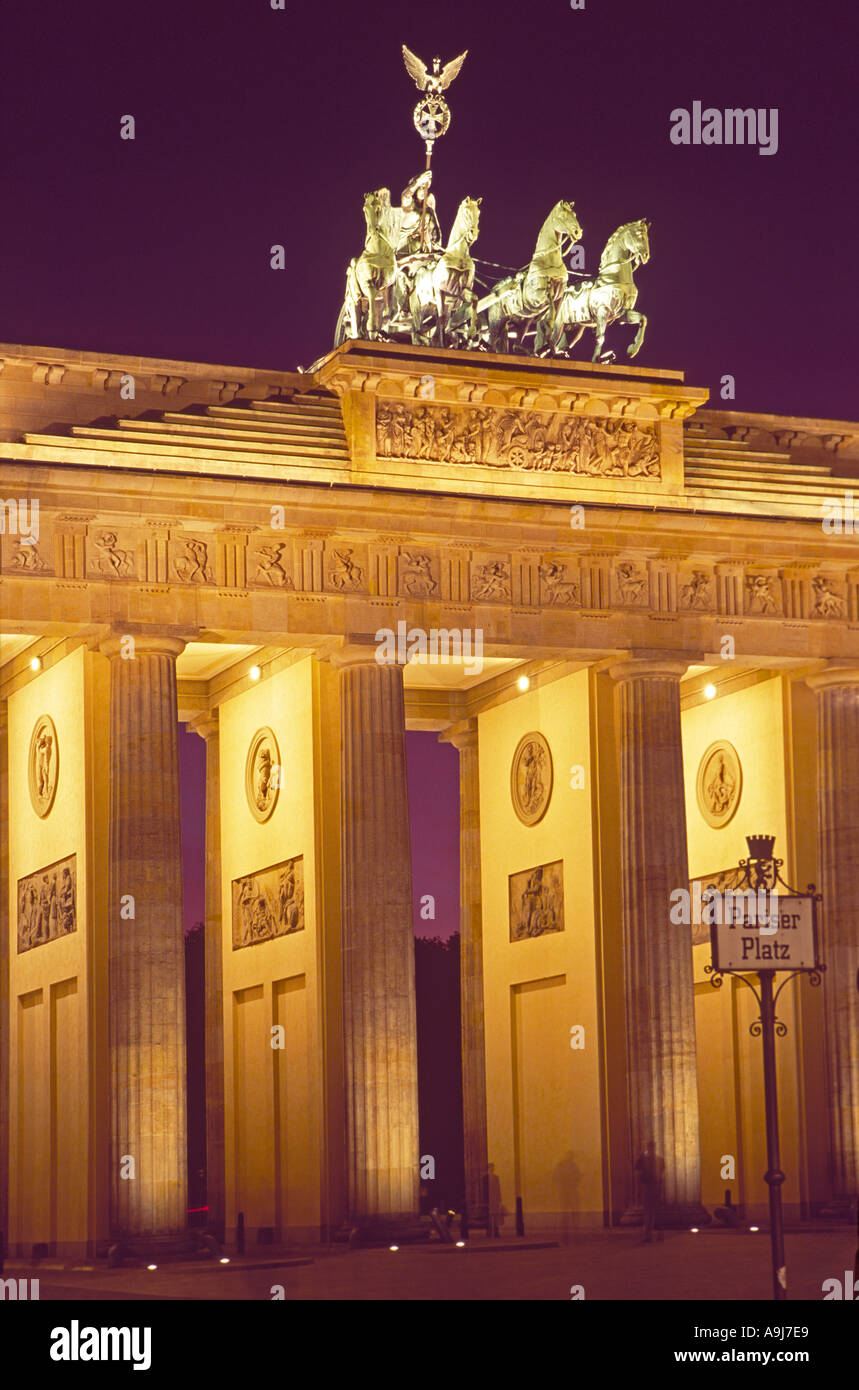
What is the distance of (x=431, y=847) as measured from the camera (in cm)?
7175

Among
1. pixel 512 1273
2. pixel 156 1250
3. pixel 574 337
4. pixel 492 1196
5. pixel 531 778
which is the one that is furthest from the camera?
pixel 531 778

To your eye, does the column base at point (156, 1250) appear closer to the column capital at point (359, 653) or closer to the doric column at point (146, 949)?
the doric column at point (146, 949)

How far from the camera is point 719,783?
51.7 metres

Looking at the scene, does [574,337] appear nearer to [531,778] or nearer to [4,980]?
[531,778]

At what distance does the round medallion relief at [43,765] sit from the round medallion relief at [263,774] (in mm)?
4578

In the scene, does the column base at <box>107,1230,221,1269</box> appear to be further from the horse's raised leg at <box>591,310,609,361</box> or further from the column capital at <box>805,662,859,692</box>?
the horse's raised leg at <box>591,310,609,361</box>

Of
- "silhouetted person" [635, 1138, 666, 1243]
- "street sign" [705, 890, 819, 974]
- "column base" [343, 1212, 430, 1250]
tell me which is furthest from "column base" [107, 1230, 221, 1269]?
"street sign" [705, 890, 819, 974]

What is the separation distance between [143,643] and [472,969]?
1410 cm

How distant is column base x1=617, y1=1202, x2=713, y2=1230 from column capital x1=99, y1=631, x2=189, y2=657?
13907 millimetres

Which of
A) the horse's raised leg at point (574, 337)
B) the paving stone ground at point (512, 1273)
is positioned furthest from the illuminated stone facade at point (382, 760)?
the paving stone ground at point (512, 1273)

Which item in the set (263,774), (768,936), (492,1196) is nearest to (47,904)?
(263,774)

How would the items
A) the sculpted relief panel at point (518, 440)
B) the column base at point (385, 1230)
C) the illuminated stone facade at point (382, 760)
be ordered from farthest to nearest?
the sculpted relief panel at point (518, 440), the illuminated stone facade at point (382, 760), the column base at point (385, 1230)

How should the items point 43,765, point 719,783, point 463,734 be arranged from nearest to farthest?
1. point 43,765
2. point 719,783
3. point 463,734

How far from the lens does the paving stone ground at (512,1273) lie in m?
30.9
